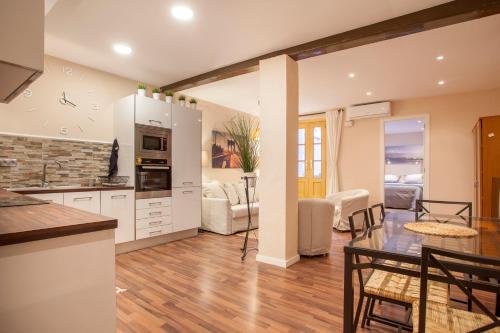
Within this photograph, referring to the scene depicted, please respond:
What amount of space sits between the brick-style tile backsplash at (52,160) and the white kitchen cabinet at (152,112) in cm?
75

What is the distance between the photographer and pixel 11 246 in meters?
0.91

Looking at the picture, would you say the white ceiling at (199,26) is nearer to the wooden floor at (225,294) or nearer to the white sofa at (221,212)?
the white sofa at (221,212)

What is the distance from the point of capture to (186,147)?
14.2 feet

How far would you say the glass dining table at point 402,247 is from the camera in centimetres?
127

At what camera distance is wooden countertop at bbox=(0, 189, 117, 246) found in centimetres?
92

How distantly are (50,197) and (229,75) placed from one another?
8.62 feet

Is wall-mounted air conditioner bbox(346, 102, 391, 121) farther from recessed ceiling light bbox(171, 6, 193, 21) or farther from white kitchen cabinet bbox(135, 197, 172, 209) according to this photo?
recessed ceiling light bbox(171, 6, 193, 21)

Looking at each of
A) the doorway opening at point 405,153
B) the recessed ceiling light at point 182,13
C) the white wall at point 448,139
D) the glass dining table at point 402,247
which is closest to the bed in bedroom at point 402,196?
the doorway opening at point 405,153

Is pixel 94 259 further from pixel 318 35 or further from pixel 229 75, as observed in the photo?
A: pixel 229 75

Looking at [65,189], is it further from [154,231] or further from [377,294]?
[377,294]

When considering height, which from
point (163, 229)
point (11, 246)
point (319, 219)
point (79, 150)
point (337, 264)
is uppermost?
point (79, 150)

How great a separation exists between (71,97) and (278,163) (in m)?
2.94

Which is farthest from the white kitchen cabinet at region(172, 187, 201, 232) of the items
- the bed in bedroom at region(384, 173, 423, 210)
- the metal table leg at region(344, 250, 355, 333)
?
the bed in bedroom at region(384, 173, 423, 210)

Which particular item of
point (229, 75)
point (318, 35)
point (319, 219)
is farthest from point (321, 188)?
point (318, 35)
